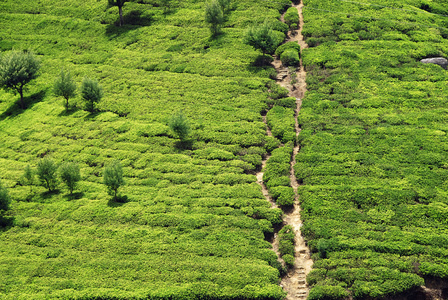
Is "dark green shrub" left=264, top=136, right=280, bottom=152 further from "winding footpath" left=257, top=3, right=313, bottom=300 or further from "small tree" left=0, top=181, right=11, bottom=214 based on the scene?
"small tree" left=0, top=181, right=11, bottom=214

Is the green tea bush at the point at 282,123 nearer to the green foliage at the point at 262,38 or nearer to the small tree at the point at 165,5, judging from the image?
the green foliage at the point at 262,38

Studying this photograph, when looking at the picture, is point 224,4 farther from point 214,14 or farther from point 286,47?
point 286,47

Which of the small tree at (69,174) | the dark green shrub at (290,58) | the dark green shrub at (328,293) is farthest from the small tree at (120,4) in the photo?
the dark green shrub at (328,293)

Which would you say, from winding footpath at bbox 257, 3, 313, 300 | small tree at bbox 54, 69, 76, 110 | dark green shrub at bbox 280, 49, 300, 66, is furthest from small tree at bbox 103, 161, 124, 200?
dark green shrub at bbox 280, 49, 300, 66

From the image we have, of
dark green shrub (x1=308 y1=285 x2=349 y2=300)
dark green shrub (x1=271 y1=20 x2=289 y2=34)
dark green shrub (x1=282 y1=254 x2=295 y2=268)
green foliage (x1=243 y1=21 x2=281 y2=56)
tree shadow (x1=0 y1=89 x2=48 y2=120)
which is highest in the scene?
dark green shrub (x1=271 y1=20 x2=289 y2=34)

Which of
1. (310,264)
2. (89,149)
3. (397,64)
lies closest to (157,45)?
(89,149)

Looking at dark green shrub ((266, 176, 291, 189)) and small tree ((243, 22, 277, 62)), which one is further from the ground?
small tree ((243, 22, 277, 62))
